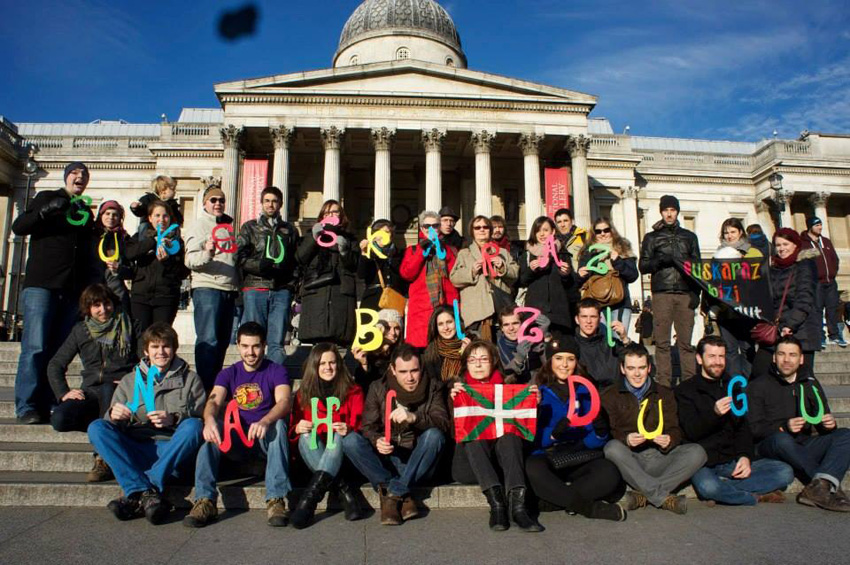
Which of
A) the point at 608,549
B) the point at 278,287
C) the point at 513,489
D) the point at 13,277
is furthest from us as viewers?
the point at 13,277

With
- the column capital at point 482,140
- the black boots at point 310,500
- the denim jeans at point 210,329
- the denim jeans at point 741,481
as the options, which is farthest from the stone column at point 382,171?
the black boots at point 310,500

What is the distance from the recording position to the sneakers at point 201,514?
13.8ft

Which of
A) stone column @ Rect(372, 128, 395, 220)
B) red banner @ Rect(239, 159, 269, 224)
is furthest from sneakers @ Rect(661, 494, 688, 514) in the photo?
red banner @ Rect(239, 159, 269, 224)

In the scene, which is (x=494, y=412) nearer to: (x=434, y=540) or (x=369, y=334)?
(x=434, y=540)

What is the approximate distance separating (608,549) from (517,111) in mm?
27520

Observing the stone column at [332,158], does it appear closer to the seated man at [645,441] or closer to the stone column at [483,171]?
the stone column at [483,171]

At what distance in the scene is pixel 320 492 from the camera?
14.6 ft

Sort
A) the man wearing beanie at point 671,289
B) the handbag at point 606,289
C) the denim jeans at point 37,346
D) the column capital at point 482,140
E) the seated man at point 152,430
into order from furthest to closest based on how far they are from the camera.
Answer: the column capital at point 482,140
the man wearing beanie at point 671,289
the handbag at point 606,289
the denim jeans at point 37,346
the seated man at point 152,430

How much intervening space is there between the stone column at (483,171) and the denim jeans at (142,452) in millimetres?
23593

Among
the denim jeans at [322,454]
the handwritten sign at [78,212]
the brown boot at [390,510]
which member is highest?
the handwritten sign at [78,212]

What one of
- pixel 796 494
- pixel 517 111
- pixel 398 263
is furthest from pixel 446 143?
pixel 796 494

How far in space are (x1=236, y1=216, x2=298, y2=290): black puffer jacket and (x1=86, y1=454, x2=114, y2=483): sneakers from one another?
101 inches

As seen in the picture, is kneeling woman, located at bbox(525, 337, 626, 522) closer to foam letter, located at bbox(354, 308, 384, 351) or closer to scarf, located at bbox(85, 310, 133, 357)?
foam letter, located at bbox(354, 308, 384, 351)

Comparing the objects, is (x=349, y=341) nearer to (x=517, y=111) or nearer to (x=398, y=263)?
(x=398, y=263)
